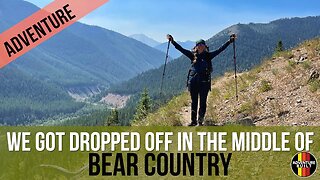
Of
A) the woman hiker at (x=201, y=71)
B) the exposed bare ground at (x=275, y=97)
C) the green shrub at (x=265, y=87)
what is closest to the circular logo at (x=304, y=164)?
the exposed bare ground at (x=275, y=97)

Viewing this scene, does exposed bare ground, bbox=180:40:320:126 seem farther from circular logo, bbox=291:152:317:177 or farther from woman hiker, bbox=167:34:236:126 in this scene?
circular logo, bbox=291:152:317:177

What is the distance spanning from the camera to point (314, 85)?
49.9ft

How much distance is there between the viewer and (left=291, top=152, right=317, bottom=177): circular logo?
9.94 m

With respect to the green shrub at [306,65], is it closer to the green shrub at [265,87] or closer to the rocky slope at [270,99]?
the rocky slope at [270,99]

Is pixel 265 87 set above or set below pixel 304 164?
above

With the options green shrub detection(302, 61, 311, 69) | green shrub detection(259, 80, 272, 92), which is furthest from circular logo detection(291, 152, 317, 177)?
green shrub detection(302, 61, 311, 69)

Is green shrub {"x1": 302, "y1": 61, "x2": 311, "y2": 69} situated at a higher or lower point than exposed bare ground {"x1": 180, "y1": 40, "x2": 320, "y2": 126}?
higher

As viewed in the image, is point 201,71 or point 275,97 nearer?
point 201,71

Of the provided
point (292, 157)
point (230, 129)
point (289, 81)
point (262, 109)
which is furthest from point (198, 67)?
point (289, 81)

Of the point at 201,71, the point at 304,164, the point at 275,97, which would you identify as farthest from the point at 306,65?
the point at 304,164

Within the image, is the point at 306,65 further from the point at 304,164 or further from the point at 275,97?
the point at 304,164

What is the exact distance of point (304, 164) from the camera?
1012 centimetres

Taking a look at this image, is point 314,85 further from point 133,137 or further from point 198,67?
point 133,137

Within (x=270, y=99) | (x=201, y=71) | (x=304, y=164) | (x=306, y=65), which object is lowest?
(x=304, y=164)
